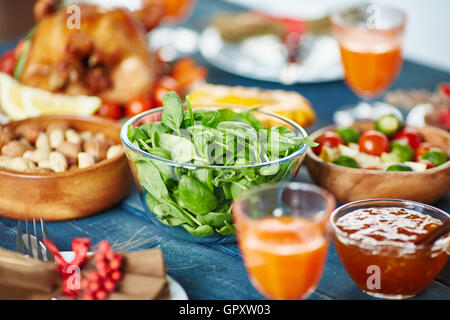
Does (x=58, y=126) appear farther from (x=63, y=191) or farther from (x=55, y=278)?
(x=55, y=278)

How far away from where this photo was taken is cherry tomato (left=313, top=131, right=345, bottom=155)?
156 cm

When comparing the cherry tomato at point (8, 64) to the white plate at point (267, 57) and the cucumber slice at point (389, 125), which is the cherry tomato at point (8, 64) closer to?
the white plate at point (267, 57)

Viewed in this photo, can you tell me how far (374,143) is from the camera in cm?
156

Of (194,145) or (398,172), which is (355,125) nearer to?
(398,172)

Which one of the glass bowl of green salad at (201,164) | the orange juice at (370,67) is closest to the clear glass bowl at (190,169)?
the glass bowl of green salad at (201,164)

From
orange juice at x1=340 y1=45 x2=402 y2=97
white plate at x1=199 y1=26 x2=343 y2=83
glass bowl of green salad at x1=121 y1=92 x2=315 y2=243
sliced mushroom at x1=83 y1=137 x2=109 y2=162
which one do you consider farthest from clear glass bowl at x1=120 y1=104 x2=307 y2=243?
white plate at x1=199 y1=26 x2=343 y2=83

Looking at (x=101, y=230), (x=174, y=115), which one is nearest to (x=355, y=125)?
(x=174, y=115)

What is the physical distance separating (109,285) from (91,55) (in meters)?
1.08

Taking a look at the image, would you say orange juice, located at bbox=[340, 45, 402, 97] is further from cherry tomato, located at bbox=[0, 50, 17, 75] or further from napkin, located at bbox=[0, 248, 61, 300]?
napkin, located at bbox=[0, 248, 61, 300]

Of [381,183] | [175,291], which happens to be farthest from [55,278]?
[381,183]

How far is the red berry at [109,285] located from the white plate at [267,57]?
130cm

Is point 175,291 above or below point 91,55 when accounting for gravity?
below

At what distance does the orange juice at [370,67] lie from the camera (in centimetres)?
193

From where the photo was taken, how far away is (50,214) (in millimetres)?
1390
